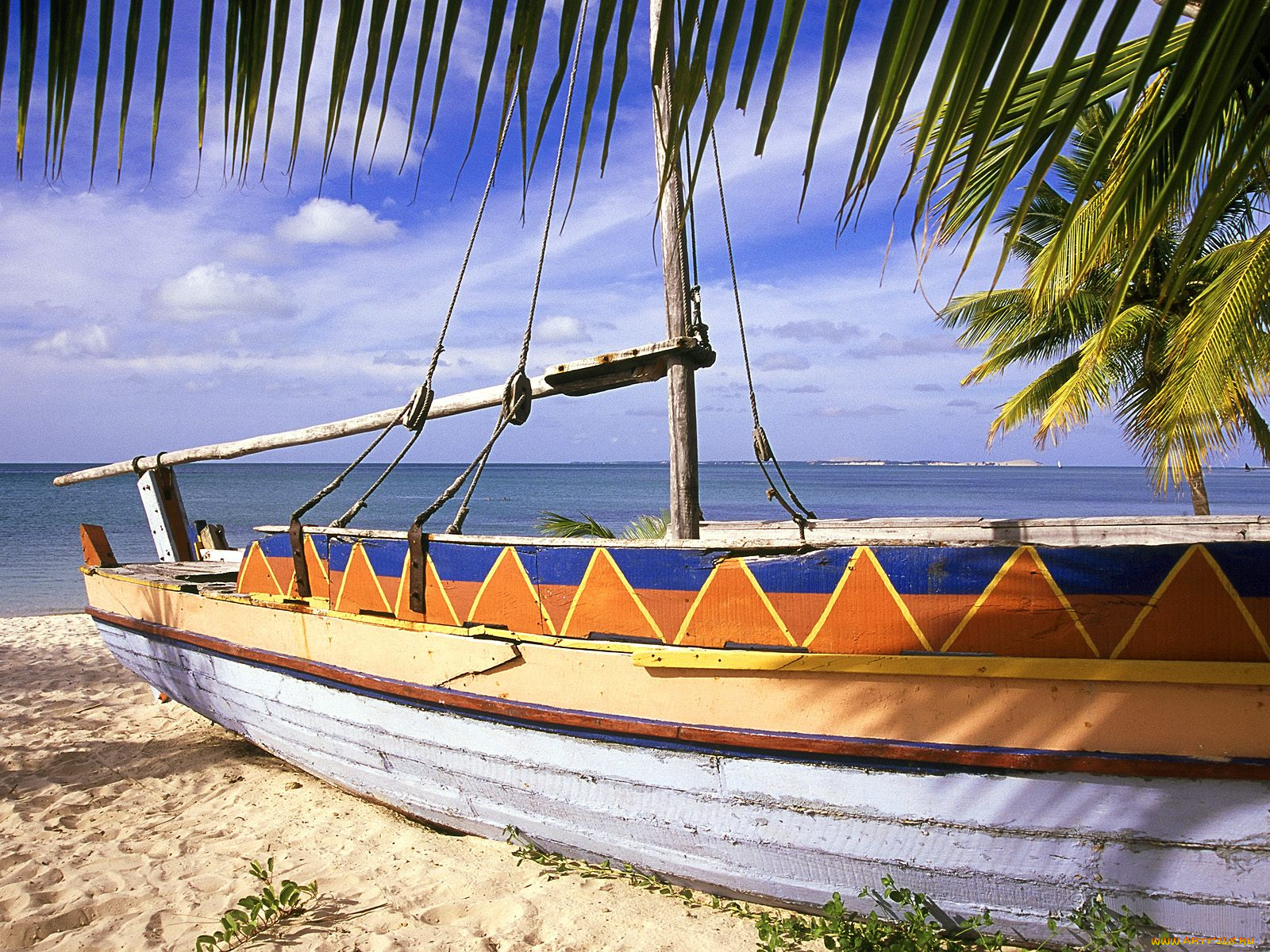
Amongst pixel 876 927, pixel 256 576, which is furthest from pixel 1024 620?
pixel 256 576

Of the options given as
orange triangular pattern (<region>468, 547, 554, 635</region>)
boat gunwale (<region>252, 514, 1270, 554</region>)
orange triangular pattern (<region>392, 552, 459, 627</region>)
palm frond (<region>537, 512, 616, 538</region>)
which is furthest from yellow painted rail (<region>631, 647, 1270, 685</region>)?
palm frond (<region>537, 512, 616, 538</region>)

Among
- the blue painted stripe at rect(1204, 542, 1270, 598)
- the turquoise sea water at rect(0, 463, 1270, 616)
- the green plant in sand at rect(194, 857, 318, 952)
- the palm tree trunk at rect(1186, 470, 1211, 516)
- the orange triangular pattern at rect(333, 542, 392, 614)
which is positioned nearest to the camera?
the blue painted stripe at rect(1204, 542, 1270, 598)

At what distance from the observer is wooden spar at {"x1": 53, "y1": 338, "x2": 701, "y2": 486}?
423 centimetres

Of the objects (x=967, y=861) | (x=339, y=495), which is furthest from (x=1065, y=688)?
(x=339, y=495)

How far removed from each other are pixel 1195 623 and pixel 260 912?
146 inches

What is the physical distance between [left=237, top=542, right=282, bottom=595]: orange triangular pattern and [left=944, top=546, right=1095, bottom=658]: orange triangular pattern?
12.4ft

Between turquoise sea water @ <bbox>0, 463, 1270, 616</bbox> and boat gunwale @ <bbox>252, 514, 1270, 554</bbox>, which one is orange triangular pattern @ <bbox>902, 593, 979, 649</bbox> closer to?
boat gunwale @ <bbox>252, 514, 1270, 554</bbox>

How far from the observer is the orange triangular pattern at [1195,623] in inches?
99.4

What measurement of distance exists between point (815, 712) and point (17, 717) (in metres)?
6.78

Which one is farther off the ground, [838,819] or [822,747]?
[822,747]

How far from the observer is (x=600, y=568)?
3.47 meters

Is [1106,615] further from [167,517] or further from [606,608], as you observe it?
[167,517]

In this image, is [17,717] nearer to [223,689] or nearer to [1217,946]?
[223,689]

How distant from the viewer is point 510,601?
3.71 m
